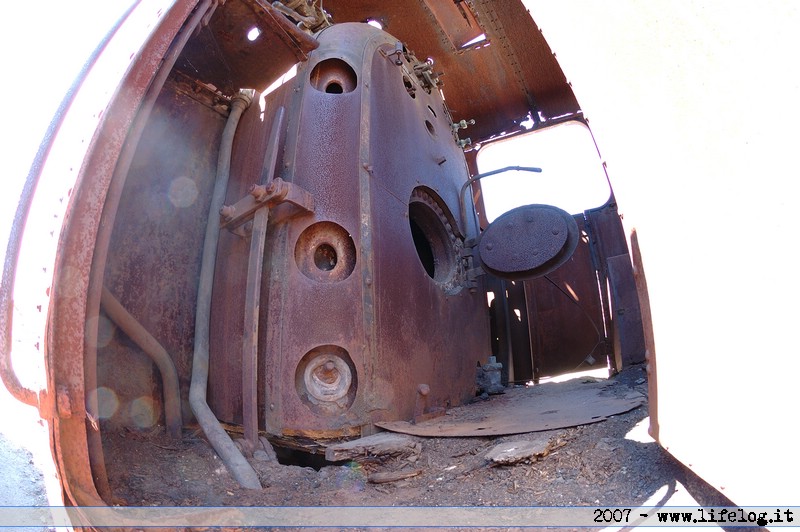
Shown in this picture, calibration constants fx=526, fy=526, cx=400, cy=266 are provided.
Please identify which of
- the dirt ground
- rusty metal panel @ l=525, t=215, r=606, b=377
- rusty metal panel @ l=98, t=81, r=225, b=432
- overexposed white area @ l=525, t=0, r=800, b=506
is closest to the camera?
overexposed white area @ l=525, t=0, r=800, b=506

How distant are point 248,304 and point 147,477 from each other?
→ 111cm

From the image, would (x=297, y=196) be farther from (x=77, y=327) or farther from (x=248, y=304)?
(x=77, y=327)

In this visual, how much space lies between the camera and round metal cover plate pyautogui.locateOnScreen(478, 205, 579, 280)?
4707mm

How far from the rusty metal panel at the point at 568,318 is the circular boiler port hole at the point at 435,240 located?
5.32 feet

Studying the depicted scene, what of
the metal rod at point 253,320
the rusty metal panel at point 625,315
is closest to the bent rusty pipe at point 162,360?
the metal rod at point 253,320

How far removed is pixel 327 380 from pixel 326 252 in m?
0.90

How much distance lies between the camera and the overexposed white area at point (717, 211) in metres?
1.73

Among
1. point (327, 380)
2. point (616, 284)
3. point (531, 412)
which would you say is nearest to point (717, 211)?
point (531, 412)

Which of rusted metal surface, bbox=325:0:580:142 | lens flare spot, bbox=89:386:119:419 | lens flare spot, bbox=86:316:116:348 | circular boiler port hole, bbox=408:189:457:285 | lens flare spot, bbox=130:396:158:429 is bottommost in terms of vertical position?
lens flare spot, bbox=130:396:158:429

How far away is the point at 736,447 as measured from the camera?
176 centimetres

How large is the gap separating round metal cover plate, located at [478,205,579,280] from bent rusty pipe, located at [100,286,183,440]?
289cm

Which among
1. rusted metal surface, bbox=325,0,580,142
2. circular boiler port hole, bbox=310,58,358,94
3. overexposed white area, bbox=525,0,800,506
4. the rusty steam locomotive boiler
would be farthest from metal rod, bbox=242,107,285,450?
rusted metal surface, bbox=325,0,580,142

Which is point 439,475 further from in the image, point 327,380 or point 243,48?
point 243,48

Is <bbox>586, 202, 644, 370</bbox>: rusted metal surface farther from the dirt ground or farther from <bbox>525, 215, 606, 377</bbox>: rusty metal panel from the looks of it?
the dirt ground
